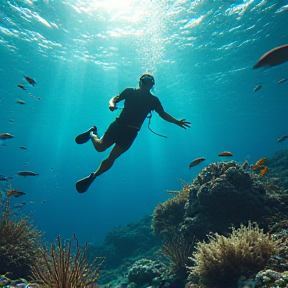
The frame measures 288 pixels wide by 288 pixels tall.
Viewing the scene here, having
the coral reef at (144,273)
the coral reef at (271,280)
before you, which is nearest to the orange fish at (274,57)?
the coral reef at (271,280)

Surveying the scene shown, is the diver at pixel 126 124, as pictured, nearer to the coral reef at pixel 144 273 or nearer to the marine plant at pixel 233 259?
the marine plant at pixel 233 259

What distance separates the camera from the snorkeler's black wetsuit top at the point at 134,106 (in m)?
5.87

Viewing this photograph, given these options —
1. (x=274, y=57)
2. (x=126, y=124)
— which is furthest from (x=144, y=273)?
(x=274, y=57)

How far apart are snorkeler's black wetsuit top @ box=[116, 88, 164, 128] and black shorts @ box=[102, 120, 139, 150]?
157 millimetres

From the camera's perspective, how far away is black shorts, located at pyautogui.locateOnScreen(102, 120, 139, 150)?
5.77m

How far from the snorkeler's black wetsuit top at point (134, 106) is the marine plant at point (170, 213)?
4.22m

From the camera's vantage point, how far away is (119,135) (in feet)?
18.9

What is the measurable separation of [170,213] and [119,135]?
456 centimetres

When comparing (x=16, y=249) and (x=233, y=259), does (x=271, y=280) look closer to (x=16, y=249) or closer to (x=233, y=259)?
(x=233, y=259)

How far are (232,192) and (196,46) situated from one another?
18.5m

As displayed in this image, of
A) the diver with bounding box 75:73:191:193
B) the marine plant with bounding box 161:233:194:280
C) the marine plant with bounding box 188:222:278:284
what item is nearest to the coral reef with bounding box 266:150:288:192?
the marine plant with bounding box 161:233:194:280

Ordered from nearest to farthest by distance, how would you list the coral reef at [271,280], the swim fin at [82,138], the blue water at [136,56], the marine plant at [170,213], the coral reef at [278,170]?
the coral reef at [271,280]
the swim fin at [82,138]
the marine plant at [170,213]
the coral reef at [278,170]
the blue water at [136,56]

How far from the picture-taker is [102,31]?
18516 millimetres

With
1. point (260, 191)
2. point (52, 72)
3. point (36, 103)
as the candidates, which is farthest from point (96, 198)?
point (260, 191)
